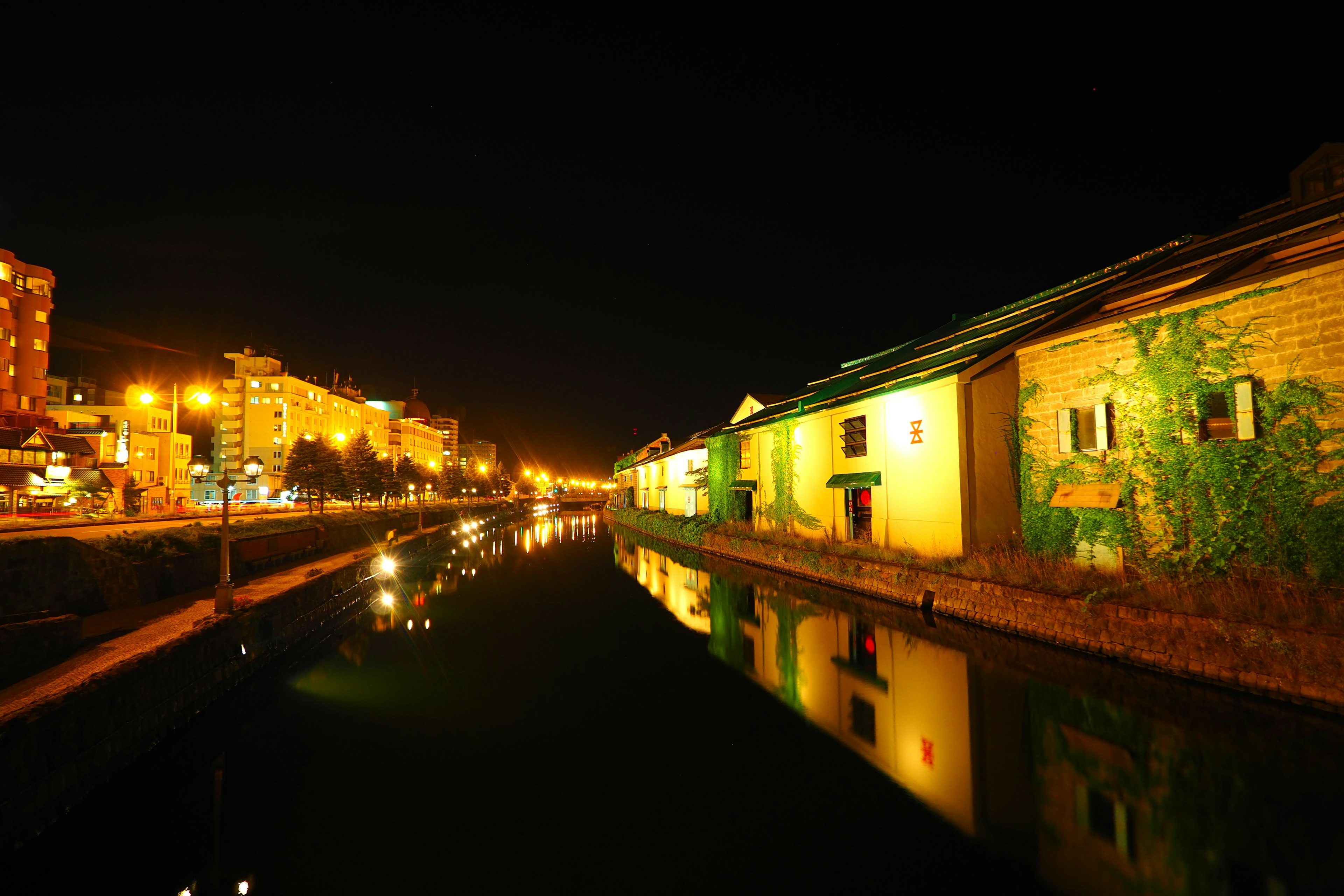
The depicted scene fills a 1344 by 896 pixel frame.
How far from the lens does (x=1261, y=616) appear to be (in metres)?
8.45

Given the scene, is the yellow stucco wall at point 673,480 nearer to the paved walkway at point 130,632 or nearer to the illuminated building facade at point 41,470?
the paved walkway at point 130,632

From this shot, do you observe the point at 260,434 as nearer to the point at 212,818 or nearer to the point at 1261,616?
the point at 212,818

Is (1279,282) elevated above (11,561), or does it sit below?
above

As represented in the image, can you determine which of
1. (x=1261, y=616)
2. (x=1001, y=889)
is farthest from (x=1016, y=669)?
(x=1001, y=889)

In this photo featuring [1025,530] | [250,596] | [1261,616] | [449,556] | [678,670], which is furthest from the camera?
[449,556]

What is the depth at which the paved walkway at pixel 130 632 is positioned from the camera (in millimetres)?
6703

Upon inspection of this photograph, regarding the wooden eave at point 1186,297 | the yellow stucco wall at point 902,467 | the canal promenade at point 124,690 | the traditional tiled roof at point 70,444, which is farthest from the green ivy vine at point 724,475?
the traditional tiled roof at point 70,444

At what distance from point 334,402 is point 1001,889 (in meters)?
101

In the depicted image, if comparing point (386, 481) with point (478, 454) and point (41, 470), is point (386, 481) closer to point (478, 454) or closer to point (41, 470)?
point (41, 470)

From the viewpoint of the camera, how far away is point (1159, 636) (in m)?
9.36

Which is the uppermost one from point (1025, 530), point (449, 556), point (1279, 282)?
point (1279, 282)

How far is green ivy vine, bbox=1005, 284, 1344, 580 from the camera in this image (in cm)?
958

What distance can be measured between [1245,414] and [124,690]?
1716cm

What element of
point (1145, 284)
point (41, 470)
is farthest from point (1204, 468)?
point (41, 470)
